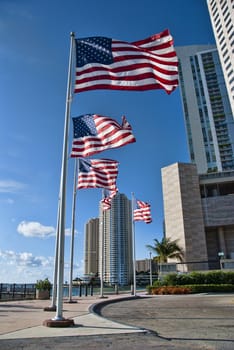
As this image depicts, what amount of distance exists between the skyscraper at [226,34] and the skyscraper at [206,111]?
19.7m

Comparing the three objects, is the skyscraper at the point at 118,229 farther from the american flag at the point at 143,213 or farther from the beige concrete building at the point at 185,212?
the american flag at the point at 143,213

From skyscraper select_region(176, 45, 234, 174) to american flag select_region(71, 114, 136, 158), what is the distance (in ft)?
300

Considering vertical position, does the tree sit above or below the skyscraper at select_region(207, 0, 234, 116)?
below

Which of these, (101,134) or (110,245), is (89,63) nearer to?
(101,134)

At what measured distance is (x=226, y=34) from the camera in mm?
88250

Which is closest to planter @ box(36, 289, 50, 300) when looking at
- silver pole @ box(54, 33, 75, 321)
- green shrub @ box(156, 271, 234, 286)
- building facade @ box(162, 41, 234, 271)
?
green shrub @ box(156, 271, 234, 286)

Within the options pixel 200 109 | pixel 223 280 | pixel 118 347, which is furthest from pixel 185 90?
pixel 118 347

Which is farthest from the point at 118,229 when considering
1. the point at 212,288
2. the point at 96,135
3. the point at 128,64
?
Answer: the point at 128,64

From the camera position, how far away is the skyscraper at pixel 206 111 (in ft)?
337

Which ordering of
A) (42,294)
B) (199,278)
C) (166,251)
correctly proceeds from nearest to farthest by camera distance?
(42,294), (199,278), (166,251)

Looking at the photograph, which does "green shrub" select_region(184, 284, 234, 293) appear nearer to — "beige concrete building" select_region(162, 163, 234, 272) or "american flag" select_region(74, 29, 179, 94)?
"beige concrete building" select_region(162, 163, 234, 272)

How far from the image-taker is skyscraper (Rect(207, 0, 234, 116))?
85.3m

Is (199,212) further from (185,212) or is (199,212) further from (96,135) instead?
(96,135)

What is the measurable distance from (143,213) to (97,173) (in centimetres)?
832
